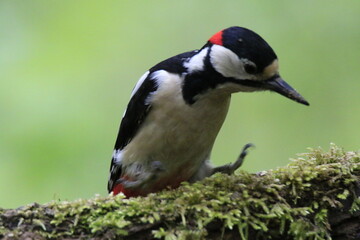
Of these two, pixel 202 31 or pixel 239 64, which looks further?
pixel 202 31

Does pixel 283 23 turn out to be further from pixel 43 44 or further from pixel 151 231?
pixel 151 231

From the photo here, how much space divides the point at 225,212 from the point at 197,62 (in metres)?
1.08

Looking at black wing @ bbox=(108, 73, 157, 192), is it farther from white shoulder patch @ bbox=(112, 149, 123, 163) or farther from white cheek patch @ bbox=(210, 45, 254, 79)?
white cheek patch @ bbox=(210, 45, 254, 79)

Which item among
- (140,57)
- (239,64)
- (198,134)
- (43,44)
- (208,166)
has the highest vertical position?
(43,44)

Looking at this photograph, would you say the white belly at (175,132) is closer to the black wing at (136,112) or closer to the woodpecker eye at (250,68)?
the black wing at (136,112)

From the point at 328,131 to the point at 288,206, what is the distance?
285 centimetres

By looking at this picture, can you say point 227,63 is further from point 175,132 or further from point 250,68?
point 175,132

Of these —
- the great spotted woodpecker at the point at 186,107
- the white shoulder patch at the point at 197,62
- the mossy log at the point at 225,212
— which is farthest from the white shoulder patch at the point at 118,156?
the mossy log at the point at 225,212

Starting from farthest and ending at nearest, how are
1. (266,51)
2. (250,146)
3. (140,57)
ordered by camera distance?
(140,57)
(250,146)
(266,51)

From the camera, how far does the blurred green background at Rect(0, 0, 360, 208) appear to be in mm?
4867

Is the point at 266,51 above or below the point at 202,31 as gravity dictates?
below

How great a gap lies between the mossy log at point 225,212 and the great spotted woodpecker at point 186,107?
0.52m

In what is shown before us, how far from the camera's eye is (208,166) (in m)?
3.62

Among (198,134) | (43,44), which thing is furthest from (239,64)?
(43,44)
